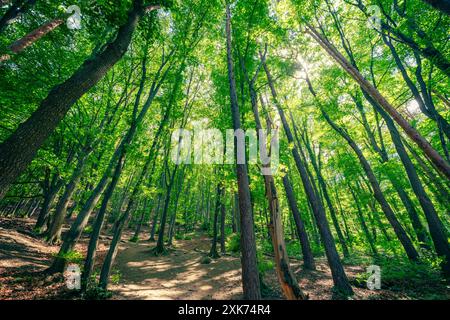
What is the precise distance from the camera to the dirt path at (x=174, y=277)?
7591 millimetres

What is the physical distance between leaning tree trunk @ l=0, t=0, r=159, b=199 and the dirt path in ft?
19.4

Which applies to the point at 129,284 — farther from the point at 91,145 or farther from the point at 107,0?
the point at 107,0

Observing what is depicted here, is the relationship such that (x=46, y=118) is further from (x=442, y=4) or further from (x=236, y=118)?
(x=442, y=4)


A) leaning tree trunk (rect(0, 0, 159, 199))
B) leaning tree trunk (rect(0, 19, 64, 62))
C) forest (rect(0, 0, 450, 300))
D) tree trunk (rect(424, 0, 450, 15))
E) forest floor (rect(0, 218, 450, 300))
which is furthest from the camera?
forest floor (rect(0, 218, 450, 300))

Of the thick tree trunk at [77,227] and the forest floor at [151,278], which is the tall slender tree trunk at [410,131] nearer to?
the forest floor at [151,278]

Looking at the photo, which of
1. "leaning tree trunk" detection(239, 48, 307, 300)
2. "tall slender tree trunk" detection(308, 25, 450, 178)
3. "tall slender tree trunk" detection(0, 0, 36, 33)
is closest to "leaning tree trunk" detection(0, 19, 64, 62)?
"tall slender tree trunk" detection(0, 0, 36, 33)

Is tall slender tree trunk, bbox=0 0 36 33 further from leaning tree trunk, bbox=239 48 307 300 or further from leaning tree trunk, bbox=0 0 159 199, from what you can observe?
leaning tree trunk, bbox=239 48 307 300

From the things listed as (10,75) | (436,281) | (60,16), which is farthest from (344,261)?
(10,75)

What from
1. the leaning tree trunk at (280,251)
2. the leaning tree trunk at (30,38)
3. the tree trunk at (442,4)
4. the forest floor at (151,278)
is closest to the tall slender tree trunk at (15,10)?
the leaning tree trunk at (30,38)

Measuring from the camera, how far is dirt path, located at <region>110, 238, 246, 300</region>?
24.9 feet

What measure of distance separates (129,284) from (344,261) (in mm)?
13702

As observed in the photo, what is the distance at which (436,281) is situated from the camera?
25.1 ft

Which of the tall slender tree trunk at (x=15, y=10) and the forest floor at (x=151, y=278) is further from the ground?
the tall slender tree trunk at (x=15, y=10)

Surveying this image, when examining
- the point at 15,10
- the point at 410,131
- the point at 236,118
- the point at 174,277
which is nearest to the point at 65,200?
the point at 174,277
